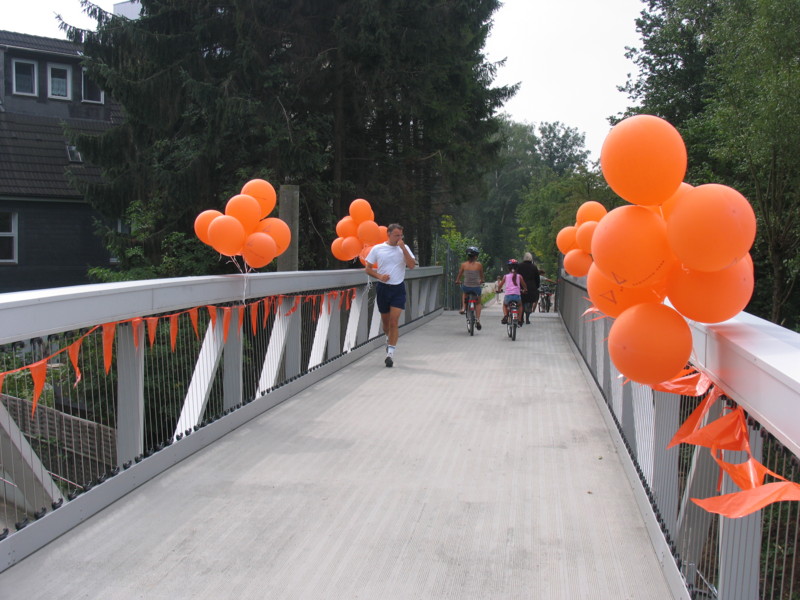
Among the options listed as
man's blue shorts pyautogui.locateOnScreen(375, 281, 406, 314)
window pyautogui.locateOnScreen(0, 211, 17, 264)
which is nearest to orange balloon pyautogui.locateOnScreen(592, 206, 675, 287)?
man's blue shorts pyautogui.locateOnScreen(375, 281, 406, 314)

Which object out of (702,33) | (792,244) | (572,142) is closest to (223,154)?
(792,244)

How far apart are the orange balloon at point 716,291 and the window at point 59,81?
26423 mm

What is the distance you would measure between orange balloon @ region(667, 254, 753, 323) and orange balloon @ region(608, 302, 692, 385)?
9 centimetres

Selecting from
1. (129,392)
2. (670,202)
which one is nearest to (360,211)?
(129,392)

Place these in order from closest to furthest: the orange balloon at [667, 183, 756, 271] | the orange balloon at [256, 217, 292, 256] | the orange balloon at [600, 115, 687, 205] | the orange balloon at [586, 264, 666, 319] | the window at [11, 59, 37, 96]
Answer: the orange balloon at [667, 183, 756, 271], the orange balloon at [600, 115, 687, 205], the orange balloon at [586, 264, 666, 319], the orange balloon at [256, 217, 292, 256], the window at [11, 59, 37, 96]

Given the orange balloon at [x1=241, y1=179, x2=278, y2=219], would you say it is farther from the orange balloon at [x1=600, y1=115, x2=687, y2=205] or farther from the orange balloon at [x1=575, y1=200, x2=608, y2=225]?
the orange balloon at [x1=600, y1=115, x2=687, y2=205]

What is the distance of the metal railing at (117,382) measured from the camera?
342 centimetres

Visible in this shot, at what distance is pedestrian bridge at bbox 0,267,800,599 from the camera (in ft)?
10.0

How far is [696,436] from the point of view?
267 centimetres

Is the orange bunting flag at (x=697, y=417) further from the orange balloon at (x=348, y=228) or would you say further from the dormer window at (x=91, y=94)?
the dormer window at (x=91, y=94)

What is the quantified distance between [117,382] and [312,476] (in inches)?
53.4

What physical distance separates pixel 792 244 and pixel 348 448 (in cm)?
1703

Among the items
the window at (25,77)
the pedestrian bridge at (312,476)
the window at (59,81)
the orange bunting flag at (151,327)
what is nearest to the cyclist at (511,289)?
the pedestrian bridge at (312,476)

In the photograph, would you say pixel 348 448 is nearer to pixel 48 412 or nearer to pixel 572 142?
pixel 48 412
